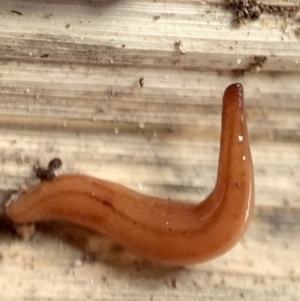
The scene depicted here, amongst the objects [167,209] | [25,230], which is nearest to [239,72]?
[167,209]

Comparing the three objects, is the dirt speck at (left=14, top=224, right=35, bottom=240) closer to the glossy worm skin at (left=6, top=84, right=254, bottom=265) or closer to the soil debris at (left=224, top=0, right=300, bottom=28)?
the glossy worm skin at (left=6, top=84, right=254, bottom=265)

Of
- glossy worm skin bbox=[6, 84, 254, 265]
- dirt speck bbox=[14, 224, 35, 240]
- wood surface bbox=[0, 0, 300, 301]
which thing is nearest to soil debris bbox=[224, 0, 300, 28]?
wood surface bbox=[0, 0, 300, 301]

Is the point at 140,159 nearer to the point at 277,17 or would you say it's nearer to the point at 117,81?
the point at 117,81

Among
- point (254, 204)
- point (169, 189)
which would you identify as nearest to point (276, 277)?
point (254, 204)

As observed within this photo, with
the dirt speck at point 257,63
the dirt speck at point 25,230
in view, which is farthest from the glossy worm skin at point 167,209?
the dirt speck at point 257,63

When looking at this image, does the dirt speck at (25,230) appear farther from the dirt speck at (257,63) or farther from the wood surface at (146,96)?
the dirt speck at (257,63)

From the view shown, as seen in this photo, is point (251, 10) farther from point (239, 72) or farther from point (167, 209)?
point (167, 209)
